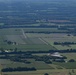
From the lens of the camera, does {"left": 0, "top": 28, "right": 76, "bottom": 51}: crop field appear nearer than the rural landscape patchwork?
No

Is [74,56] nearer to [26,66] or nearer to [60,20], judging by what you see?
[26,66]

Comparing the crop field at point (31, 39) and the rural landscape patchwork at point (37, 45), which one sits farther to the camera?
the crop field at point (31, 39)

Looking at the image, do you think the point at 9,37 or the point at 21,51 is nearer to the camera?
the point at 21,51

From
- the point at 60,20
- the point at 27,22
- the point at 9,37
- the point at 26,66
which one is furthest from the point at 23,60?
the point at 60,20

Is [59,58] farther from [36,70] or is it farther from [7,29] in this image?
[7,29]

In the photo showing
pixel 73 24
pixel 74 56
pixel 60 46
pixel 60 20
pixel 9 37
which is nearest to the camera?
pixel 74 56

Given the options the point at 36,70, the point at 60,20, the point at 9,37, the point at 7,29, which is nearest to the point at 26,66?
the point at 36,70

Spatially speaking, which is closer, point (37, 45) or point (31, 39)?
point (37, 45)

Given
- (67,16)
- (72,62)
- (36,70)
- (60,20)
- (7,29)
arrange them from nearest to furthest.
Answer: (36,70) < (72,62) < (7,29) < (60,20) < (67,16)
